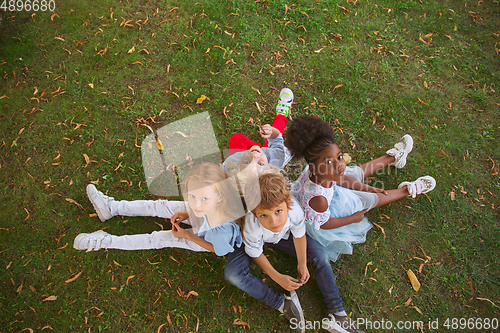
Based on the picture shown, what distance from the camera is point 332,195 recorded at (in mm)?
3150

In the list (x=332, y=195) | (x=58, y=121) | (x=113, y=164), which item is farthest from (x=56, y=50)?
(x=332, y=195)

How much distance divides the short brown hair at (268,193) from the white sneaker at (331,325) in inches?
66.5

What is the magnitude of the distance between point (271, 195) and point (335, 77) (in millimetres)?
2881

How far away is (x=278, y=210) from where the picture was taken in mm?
2529

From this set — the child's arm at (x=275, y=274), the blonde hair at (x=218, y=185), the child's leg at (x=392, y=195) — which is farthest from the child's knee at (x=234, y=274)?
the child's leg at (x=392, y=195)

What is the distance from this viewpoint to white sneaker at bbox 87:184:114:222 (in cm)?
357

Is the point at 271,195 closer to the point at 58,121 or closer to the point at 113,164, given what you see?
the point at 113,164

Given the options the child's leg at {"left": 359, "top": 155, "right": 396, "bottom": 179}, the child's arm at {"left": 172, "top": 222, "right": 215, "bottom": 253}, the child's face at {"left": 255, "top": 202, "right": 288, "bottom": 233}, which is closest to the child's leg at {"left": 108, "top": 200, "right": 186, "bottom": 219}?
the child's arm at {"left": 172, "top": 222, "right": 215, "bottom": 253}

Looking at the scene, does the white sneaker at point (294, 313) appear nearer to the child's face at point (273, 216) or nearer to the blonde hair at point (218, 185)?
the child's face at point (273, 216)

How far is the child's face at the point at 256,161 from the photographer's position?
307 centimetres

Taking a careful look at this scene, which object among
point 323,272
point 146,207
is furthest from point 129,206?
point 323,272

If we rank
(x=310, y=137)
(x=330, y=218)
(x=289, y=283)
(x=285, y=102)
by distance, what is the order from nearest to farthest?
(x=310, y=137), (x=289, y=283), (x=330, y=218), (x=285, y=102)

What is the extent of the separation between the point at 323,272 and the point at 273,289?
2.05 feet

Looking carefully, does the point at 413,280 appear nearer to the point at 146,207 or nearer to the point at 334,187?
the point at 334,187
